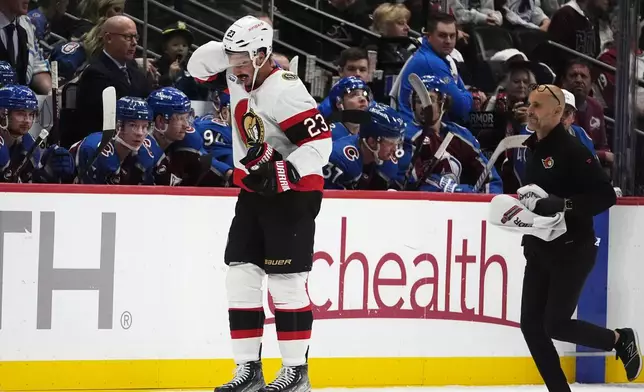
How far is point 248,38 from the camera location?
413cm

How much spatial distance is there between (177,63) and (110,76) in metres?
0.65

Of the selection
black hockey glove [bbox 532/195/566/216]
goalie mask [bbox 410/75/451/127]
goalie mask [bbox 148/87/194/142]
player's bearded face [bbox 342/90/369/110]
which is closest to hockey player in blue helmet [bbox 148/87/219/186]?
goalie mask [bbox 148/87/194/142]

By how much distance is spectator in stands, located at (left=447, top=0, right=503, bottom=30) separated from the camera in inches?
283

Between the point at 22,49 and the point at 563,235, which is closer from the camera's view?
the point at 563,235

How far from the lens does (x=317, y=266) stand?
5000 mm

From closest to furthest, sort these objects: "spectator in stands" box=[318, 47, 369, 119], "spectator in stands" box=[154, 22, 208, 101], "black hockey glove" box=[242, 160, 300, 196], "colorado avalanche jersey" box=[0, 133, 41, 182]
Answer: "black hockey glove" box=[242, 160, 300, 196] → "colorado avalanche jersey" box=[0, 133, 41, 182] → "spectator in stands" box=[154, 22, 208, 101] → "spectator in stands" box=[318, 47, 369, 119]

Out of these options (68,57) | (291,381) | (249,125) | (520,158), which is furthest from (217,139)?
(291,381)

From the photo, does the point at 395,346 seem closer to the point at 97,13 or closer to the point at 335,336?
the point at 335,336

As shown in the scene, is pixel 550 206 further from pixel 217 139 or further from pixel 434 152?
pixel 217 139

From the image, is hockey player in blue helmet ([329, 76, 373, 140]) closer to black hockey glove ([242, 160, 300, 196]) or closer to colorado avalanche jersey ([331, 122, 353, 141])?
colorado avalanche jersey ([331, 122, 353, 141])

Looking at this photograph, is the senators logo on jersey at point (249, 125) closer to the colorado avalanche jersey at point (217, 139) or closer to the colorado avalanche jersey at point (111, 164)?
the colorado avalanche jersey at point (111, 164)

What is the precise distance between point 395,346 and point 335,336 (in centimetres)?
28

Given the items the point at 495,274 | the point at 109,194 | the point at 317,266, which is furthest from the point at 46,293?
the point at 495,274

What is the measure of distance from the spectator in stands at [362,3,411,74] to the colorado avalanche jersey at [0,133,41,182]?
237 cm
